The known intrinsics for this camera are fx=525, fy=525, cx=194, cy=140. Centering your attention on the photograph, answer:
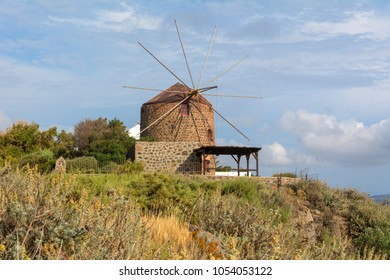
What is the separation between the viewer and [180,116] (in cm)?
3372

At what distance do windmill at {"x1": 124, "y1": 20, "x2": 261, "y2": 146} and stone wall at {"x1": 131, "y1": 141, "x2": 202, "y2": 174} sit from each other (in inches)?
122

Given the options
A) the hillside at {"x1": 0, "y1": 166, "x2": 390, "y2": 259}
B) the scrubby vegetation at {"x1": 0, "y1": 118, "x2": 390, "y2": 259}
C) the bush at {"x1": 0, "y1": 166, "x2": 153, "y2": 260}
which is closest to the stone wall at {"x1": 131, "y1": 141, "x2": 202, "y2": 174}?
the scrubby vegetation at {"x1": 0, "y1": 118, "x2": 390, "y2": 259}

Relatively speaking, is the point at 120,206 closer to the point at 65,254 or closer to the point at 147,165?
the point at 65,254

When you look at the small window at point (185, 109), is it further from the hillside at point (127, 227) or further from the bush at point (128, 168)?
the hillside at point (127, 227)

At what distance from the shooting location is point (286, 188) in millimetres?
21406

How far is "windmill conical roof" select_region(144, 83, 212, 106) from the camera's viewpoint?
3422 cm

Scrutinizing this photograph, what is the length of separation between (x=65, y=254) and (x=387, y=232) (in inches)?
469

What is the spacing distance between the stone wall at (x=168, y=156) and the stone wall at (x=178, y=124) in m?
3.08

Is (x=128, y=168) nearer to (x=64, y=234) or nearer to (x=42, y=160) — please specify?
(x=42, y=160)

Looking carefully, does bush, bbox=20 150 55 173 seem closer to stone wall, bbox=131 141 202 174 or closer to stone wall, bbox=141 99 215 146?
stone wall, bbox=131 141 202 174

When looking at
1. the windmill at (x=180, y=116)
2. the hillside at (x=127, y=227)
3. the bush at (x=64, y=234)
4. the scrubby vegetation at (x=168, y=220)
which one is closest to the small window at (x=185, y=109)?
the windmill at (x=180, y=116)

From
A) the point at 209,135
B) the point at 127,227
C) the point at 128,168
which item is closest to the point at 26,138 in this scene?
the point at 209,135

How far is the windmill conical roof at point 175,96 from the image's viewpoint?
3422 centimetres
